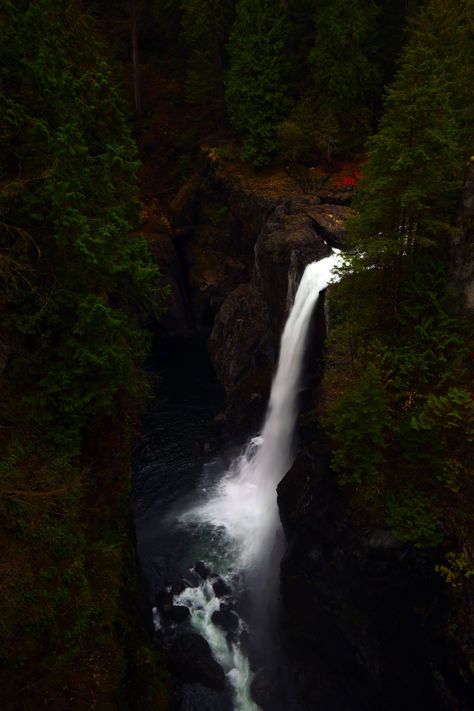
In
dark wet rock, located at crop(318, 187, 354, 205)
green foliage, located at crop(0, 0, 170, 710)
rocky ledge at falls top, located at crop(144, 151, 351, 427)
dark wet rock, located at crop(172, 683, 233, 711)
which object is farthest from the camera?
dark wet rock, located at crop(318, 187, 354, 205)

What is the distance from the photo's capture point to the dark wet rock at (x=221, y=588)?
18.4 m

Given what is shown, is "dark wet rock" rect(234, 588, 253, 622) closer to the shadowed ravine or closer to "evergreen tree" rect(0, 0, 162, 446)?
the shadowed ravine

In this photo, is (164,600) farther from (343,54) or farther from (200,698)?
(343,54)

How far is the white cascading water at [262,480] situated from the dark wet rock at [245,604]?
14.0 inches

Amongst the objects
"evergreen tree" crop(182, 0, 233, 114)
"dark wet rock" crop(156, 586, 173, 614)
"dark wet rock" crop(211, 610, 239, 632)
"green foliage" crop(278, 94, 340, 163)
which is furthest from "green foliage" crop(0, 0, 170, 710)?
"evergreen tree" crop(182, 0, 233, 114)

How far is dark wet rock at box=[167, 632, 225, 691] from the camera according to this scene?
15.4 meters

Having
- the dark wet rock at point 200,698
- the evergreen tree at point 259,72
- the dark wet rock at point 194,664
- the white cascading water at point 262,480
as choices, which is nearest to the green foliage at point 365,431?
the white cascading water at point 262,480

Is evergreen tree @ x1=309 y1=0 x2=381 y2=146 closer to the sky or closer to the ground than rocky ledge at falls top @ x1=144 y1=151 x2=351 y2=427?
closer to the sky

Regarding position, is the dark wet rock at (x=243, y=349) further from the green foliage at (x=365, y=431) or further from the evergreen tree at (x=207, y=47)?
the evergreen tree at (x=207, y=47)

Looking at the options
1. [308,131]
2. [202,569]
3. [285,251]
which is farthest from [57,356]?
[308,131]

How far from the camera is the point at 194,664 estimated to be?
51.3 ft

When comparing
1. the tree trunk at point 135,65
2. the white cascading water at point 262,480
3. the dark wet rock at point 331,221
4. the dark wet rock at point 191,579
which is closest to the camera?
the dark wet rock at point 191,579

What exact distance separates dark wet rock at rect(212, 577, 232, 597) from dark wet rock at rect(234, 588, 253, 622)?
0.53 meters

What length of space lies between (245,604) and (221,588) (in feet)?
3.79
